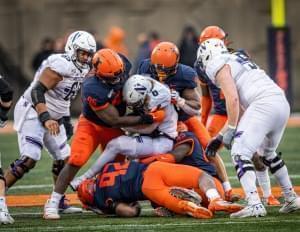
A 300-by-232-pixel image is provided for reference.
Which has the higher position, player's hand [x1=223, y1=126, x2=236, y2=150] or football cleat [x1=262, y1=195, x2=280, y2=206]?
player's hand [x1=223, y1=126, x2=236, y2=150]

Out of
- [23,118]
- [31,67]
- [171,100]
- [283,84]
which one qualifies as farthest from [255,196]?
[31,67]

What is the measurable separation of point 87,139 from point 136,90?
2.00 feet

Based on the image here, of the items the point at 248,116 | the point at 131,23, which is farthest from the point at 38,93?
the point at 131,23

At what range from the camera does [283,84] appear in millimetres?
20453

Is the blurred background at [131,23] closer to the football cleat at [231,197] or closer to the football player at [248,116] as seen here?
the football cleat at [231,197]

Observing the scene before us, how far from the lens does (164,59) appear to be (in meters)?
9.49

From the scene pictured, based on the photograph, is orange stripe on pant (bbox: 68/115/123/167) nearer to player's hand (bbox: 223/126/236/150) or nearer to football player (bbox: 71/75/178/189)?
football player (bbox: 71/75/178/189)

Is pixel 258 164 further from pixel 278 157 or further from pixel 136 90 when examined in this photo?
pixel 136 90

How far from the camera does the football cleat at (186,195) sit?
8.61 meters

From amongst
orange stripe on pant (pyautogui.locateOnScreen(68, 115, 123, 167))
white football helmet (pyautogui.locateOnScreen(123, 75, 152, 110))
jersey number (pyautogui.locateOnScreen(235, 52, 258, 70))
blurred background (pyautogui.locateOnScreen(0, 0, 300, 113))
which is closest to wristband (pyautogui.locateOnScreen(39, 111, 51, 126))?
orange stripe on pant (pyautogui.locateOnScreen(68, 115, 123, 167))

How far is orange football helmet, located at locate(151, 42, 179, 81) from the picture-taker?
9.48 metres

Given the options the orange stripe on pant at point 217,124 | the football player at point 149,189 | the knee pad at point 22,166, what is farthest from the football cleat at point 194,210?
the orange stripe on pant at point 217,124

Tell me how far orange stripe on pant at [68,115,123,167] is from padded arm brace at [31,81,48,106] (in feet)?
1.24

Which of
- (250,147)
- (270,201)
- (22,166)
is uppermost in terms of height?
(250,147)
